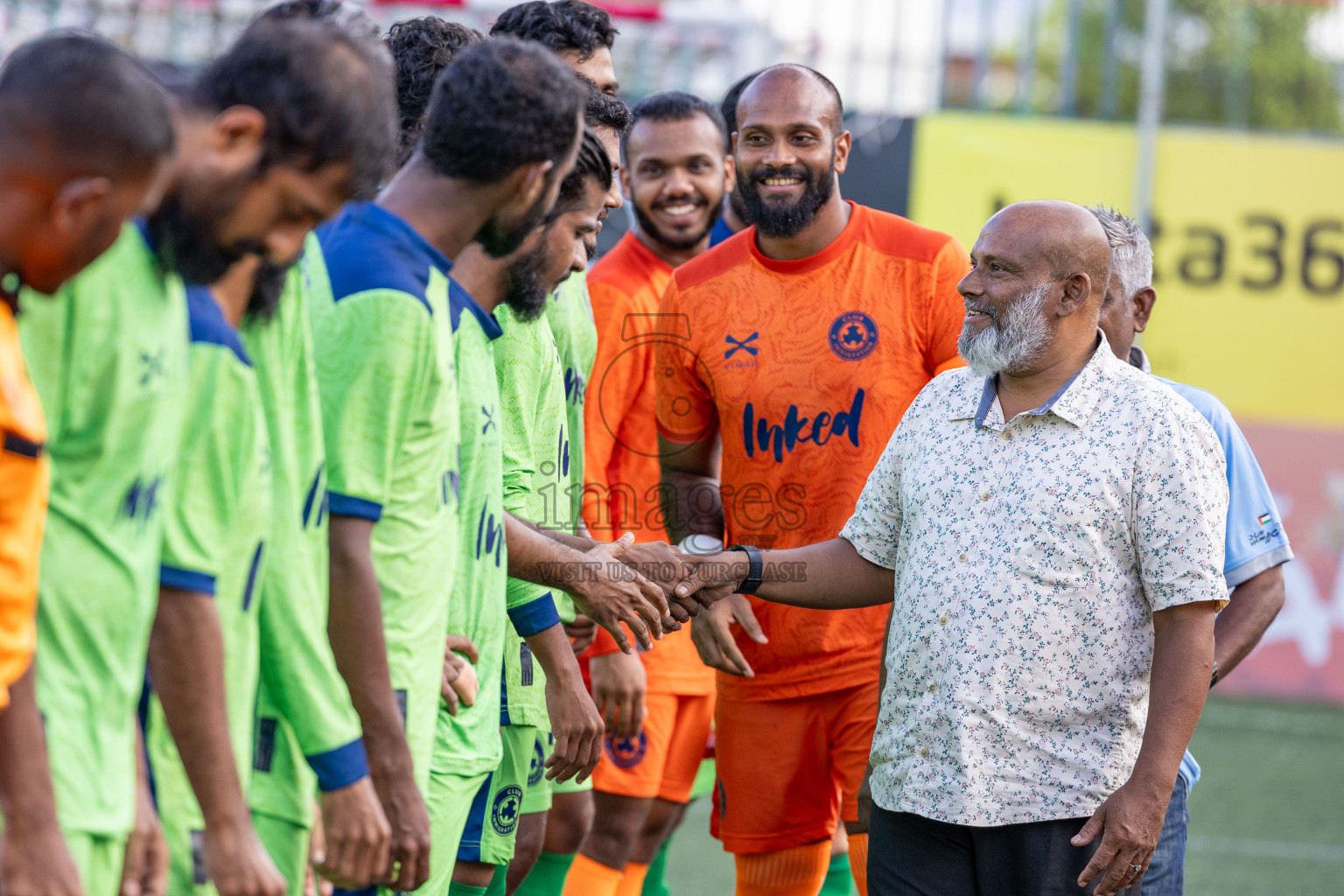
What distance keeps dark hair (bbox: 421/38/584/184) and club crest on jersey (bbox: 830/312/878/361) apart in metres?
1.80

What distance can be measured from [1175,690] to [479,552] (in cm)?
146

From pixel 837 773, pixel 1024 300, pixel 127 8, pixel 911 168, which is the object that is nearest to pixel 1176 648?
pixel 1024 300

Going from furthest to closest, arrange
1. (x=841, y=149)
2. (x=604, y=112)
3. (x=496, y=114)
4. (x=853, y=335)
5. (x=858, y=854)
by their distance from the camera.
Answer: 1. (x=841, y=149)
2. (x=853, y=335)
3. (x=858, y=854)
4. (x=604, y=112)
5. (x=496, y=114)

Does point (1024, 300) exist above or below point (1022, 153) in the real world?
below

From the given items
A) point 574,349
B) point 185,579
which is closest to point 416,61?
point 574,349

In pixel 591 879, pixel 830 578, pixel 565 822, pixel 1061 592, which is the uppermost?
pixel 1061 592

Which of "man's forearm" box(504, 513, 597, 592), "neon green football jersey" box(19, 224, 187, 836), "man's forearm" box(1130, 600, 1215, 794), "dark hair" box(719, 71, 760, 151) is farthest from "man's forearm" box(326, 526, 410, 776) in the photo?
"dark hair" box(719, 71, 760, 151)

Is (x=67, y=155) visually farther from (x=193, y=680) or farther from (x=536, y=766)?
(x=536, y=766)

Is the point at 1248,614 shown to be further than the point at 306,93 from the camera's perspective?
Yes

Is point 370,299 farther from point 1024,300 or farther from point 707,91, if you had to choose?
point 707,91

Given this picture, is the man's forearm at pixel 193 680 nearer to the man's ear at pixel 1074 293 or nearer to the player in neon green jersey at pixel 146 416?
the player in neon green jersey at pixel 146 416

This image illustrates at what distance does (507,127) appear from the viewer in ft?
7.80

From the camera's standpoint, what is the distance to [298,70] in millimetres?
1949

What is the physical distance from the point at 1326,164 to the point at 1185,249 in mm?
1179
